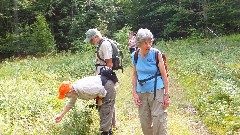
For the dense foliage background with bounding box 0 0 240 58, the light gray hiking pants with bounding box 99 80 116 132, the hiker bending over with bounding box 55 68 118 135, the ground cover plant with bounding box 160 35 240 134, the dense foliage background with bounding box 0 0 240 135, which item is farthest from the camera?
the dense foliage background with bounding box 0 0 240 58

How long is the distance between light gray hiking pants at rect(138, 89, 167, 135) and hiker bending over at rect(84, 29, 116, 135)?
2.55 ft

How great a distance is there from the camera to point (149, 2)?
27094mm

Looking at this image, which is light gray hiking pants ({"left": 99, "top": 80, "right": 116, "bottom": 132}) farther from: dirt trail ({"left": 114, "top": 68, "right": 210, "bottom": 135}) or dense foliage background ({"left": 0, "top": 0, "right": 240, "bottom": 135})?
dirt trail ({"left": 114, "top": 68, "right": 210, "bottom": 135})

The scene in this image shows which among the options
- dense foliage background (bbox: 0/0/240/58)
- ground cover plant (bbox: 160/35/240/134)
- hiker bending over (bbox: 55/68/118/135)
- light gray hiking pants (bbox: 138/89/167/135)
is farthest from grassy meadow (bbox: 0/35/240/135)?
dense foliage background (bbox: 0/0/240/58)

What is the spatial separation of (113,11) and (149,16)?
335 cm

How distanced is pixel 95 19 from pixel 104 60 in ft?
63.3

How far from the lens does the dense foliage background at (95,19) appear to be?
2466cm

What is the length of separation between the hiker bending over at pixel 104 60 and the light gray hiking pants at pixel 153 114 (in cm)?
78

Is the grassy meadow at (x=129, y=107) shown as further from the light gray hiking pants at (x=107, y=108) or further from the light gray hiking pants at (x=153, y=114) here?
the light gray hiking pants at (x=153, y=114)

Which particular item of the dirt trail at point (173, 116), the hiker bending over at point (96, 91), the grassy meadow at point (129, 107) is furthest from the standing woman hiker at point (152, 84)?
the dirt trail at point (173, 116)

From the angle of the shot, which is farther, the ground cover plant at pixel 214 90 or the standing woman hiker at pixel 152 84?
the ground cover plant at pixel 214 90

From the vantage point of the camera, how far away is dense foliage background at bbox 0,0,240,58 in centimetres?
2466

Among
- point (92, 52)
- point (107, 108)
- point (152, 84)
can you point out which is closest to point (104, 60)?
point (107, 108)

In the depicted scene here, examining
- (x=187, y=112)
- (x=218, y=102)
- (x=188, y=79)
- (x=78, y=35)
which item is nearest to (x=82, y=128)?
(x=187, y=112)
